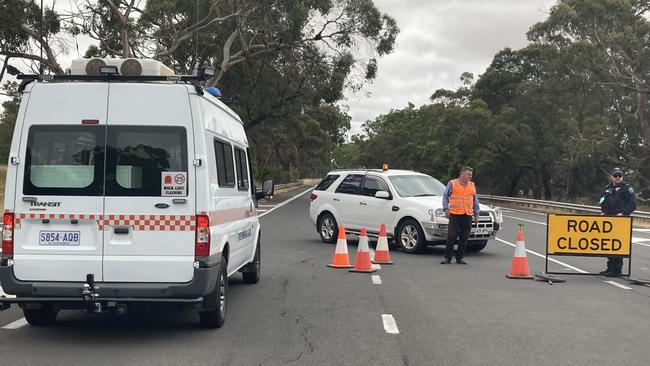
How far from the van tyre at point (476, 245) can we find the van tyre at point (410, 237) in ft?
3.98

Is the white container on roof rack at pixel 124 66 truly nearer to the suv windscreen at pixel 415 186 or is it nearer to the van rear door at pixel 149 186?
the van rear door at pixel 149 186

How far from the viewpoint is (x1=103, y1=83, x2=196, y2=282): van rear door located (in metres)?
6.80

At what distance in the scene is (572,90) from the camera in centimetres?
4597

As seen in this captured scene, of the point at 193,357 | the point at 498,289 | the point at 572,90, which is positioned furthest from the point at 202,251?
the point at 572,90

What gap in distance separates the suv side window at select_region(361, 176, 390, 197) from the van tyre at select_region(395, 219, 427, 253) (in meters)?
1.02

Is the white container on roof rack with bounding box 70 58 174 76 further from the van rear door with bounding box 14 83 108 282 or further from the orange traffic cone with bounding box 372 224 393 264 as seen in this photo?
the orange traffic cone with bounding box 372 224 393 264

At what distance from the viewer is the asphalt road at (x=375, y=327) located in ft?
21.4

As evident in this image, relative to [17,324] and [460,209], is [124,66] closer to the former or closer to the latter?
[17,324]

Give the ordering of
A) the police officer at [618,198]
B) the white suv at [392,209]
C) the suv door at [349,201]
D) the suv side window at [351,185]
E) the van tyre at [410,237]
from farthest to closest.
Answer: the suv side window at [351,185], the suv door at [349,201], the van tyre at [410,237], the white suv at [392,209], the police officer at [618,198]

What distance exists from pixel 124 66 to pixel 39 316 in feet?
8.98

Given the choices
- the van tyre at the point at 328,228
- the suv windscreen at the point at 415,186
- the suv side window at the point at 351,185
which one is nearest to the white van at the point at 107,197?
the suv windscreen at the point at 415,186

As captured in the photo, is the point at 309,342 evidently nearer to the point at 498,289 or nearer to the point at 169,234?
the point at 169,234

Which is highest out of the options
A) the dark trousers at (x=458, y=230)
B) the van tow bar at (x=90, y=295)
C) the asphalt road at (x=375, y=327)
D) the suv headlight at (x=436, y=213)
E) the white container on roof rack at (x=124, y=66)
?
the white container on roof rack at (x=124, y=66)

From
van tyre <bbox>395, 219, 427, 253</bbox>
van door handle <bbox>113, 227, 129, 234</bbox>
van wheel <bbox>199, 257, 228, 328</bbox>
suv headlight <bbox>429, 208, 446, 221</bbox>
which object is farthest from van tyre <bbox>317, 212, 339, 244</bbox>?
van door handle <bbox>113, 227, 129, 234</bbox>
